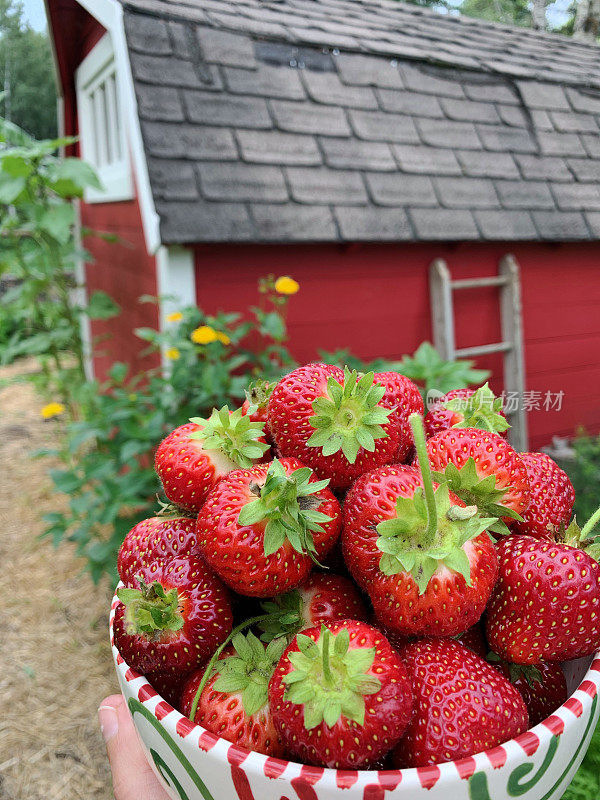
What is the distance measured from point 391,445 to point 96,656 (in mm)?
2296

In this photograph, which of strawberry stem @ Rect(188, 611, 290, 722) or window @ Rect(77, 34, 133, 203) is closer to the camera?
strawberry stem @ Rect(188, 611, 290, 722)

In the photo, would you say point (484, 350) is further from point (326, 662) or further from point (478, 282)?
point (326, 662)

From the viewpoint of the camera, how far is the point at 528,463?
905 millimetres

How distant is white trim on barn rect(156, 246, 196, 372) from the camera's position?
8.61 ft

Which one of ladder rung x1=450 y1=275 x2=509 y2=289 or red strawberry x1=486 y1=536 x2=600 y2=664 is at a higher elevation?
ladder rung x1=450 y1=275 x2=509 y2=289

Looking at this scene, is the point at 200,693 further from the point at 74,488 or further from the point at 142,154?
the point at 142,154

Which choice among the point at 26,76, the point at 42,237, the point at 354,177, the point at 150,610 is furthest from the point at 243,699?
the point at 26,76

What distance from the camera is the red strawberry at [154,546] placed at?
0.79m

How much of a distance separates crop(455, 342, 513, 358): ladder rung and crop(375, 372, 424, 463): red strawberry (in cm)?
276

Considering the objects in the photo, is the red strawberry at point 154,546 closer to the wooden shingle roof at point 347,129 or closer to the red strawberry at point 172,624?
the red strawberry at point 172,624

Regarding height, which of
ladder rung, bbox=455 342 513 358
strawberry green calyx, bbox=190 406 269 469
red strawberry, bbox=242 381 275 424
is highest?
ladder rung, bbox=455 342 513 358

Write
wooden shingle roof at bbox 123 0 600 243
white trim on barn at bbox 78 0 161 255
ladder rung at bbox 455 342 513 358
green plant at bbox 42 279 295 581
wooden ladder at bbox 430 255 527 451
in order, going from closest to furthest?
1. green plant at bbox 42 279 295 581
2. white trim on barn at bbox 78 0 161 255
3. wooden shingle roof at bbox 123 0 600 243
4. wooden ladder at bbox 430 255 527 451
5. ladder rung at bbox 455 342 513 358

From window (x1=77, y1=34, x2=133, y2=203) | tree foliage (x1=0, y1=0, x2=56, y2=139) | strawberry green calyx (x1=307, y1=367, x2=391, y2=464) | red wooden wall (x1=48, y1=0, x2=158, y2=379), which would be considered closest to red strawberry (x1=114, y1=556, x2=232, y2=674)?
strawberry green calyx (x1=307, y1=367, x2=391, y2=464)

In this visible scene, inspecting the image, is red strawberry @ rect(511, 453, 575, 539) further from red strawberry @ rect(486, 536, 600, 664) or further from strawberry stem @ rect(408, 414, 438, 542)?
strawberry stem @ rect(408, 414, 438, 542)
